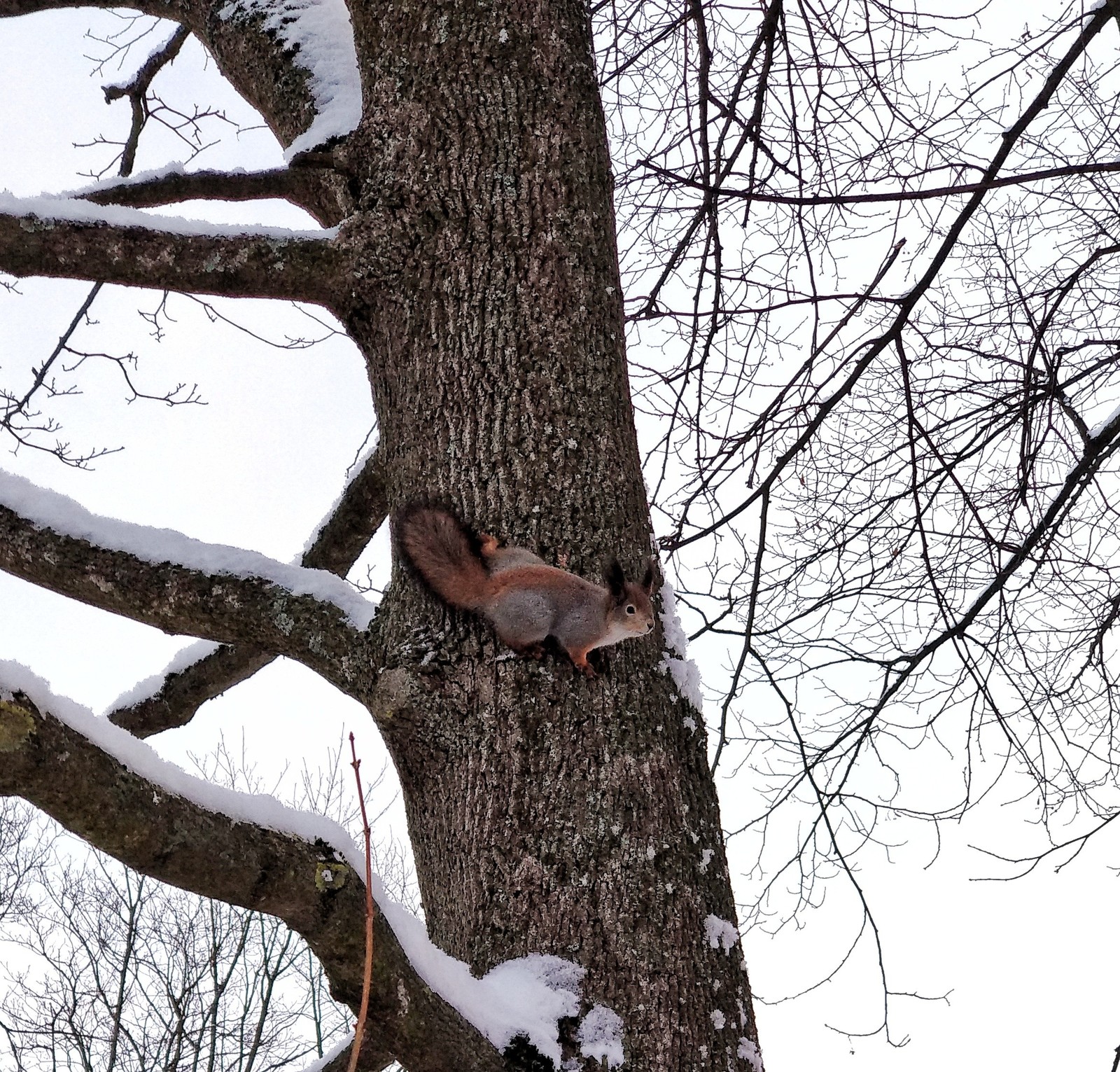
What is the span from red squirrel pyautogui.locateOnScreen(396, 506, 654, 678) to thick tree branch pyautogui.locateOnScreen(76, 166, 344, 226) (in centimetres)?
103

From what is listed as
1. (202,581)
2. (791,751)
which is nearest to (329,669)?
(202,581)

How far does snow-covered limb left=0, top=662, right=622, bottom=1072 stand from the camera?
1.36 meters

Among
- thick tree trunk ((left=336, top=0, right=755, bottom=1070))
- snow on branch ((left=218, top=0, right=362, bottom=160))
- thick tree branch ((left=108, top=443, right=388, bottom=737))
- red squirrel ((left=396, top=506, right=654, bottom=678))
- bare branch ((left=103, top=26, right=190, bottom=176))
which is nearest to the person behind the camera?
thick tree trunk ((left=336, top=0, right=755, bottom=1070))

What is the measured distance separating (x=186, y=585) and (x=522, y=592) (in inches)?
30.1

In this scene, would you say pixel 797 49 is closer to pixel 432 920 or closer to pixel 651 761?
pixel 651 761

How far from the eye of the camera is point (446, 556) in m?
2.10

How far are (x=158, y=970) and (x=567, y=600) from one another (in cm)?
1248

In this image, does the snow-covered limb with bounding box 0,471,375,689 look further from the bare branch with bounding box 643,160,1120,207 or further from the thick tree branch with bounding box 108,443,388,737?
the bare branch with bounding box 643,160,1120,207

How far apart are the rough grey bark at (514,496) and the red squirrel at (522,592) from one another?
0.14 ft

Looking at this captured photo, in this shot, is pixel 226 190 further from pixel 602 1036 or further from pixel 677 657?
pixel 602 1036

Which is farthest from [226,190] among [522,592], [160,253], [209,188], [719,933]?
[719,933]

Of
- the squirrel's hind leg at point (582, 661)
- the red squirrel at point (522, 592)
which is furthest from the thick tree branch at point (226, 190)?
the squirrel's hind leg at point (582, 661)

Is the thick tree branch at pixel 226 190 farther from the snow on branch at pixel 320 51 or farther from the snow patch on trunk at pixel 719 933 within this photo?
the snow patch on trunk at pixel 719 933

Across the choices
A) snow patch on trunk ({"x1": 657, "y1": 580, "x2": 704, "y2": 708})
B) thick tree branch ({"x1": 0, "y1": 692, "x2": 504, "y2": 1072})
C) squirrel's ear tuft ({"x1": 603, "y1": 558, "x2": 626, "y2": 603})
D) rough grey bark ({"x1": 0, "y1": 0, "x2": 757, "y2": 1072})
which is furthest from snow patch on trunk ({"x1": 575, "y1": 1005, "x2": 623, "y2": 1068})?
squirrel's ear tuft ({"x1": 603, "y1": 558, "x2": 626, "y2": 603})
